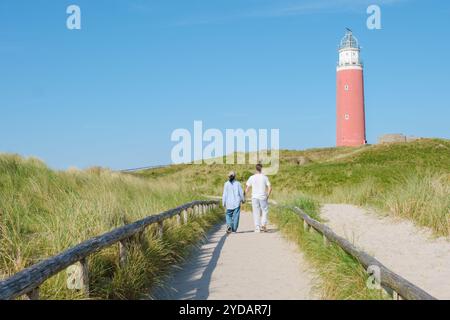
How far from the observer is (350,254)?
25.0ft

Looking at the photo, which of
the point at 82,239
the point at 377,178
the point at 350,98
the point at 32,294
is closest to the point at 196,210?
the point at 82,239

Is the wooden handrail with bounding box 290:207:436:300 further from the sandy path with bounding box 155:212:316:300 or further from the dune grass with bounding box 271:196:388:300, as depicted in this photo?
the sandy path with bounding box 155:212:316:300

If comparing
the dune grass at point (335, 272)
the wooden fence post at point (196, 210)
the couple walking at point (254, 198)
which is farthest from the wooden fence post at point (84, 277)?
the wooden fence post at point (196, 210)

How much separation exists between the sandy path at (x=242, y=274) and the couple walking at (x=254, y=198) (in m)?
2.14

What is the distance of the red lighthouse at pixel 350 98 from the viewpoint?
2785 inches

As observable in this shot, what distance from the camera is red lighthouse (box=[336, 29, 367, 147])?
232 ft

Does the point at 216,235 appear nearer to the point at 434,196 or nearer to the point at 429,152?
the point at 434,196

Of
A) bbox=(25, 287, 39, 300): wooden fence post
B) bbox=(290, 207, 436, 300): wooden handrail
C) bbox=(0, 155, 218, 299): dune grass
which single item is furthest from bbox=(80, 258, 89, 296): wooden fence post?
bbox=(290, 207, 436, 300): wooden handrail

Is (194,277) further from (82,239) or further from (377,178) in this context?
(377,178)

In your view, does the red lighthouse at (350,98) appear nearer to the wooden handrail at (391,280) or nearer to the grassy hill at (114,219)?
the grassy hill at (114,219)

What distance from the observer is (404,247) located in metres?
10.6

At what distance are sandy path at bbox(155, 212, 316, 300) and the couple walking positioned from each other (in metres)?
2.14

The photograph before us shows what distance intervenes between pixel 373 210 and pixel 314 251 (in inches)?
270
